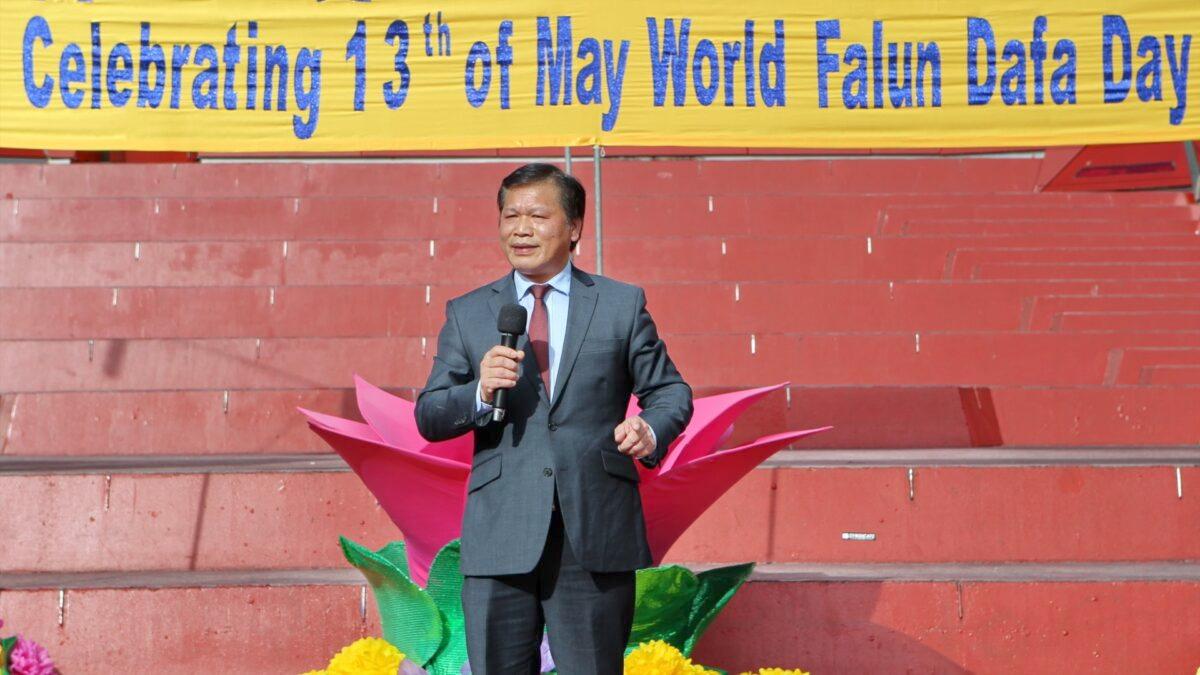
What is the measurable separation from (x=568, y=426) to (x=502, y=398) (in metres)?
0.22

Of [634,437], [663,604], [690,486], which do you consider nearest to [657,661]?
[663,604]

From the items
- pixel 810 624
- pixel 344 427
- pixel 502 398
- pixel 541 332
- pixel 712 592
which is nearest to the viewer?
pixel 502 398

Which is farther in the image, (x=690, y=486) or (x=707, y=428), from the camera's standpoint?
(x=707, y=428)

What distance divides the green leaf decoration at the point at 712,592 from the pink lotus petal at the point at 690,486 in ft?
1.26

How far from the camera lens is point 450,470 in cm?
287

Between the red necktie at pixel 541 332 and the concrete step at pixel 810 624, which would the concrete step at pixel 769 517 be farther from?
the red necktie at pixel 541 332

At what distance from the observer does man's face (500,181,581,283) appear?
254 cm

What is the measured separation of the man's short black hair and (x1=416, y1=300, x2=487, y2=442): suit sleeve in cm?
29

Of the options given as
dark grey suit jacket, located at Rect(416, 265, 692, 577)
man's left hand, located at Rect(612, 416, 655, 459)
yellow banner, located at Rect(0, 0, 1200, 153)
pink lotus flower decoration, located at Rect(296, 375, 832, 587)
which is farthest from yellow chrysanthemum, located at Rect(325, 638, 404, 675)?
yellow banner, located at Rect(0, 0, 1200, 153)

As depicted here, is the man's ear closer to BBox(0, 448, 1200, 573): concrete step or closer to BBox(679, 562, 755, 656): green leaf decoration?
BBox(679, 562, 755, 656): green leaf decoration

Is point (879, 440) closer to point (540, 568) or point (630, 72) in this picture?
point (630, 72)

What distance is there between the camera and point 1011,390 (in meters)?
5.87

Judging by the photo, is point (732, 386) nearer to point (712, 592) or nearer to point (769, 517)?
point (769, 517)

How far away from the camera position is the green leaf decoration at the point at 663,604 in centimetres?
314
